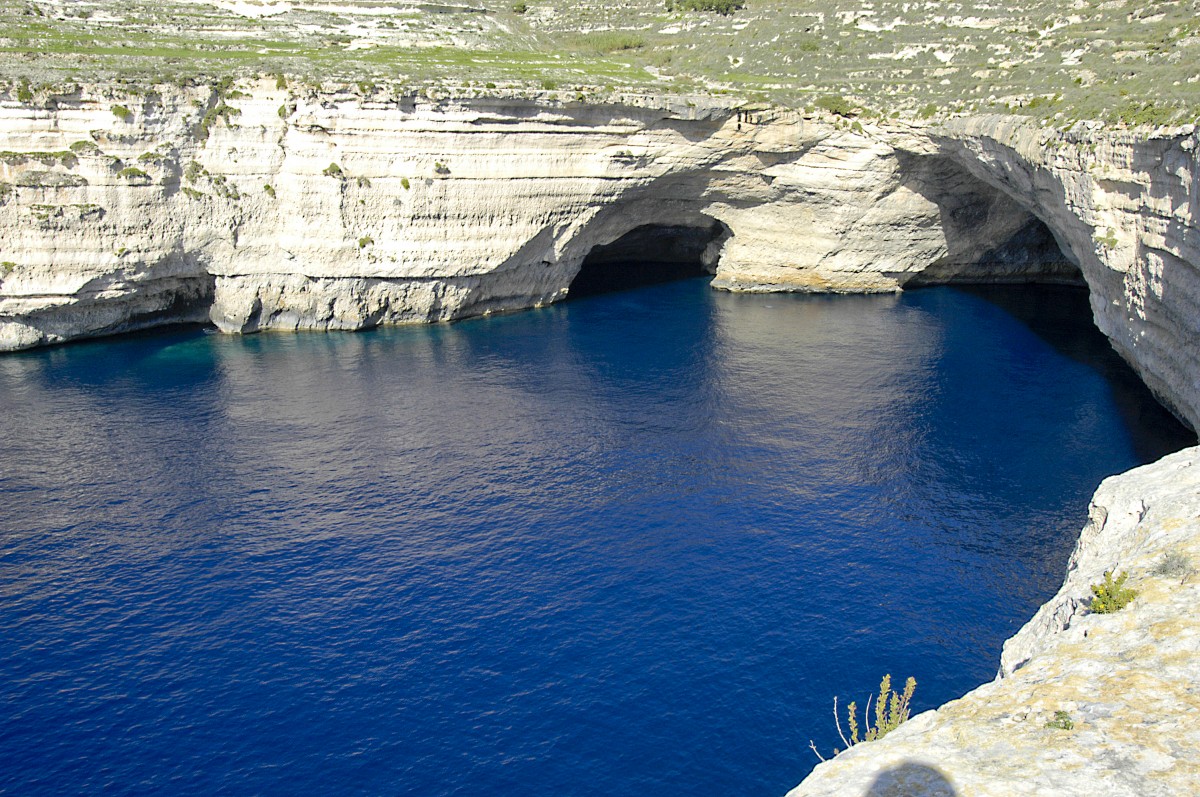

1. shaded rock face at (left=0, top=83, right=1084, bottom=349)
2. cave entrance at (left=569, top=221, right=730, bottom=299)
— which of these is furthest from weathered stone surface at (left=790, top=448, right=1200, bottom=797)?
cave entrance at (left=569, top=221, right=730, bottom=299)

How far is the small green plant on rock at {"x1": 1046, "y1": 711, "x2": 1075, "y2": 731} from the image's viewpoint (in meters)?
14.5

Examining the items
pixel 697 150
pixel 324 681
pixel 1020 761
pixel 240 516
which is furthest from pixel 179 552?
pixel 697 150

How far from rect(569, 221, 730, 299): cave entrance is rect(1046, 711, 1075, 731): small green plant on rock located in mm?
62383

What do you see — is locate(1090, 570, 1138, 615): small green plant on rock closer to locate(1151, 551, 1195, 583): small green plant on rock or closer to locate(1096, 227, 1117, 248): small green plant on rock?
locate(1151, 551, 1195, 583): small green plant on rock

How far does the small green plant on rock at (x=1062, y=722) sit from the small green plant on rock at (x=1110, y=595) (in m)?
4.21

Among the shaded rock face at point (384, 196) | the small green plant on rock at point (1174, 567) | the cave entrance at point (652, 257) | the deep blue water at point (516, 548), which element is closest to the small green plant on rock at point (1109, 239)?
the deep blue water at point (516, 548)

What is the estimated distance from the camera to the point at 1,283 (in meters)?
55.2

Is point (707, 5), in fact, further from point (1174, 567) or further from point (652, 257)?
point (1174, 567)

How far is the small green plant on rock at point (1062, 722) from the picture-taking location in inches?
571

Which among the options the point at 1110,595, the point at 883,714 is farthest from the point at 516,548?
the point at 1110,595

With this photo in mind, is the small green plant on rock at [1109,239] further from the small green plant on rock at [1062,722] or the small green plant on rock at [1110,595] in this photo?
the small green plant on rock at [1062,722]

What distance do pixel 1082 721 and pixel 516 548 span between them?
73.6 ft

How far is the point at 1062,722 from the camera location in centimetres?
1460

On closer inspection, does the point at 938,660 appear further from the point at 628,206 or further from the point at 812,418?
the point at 628,206
